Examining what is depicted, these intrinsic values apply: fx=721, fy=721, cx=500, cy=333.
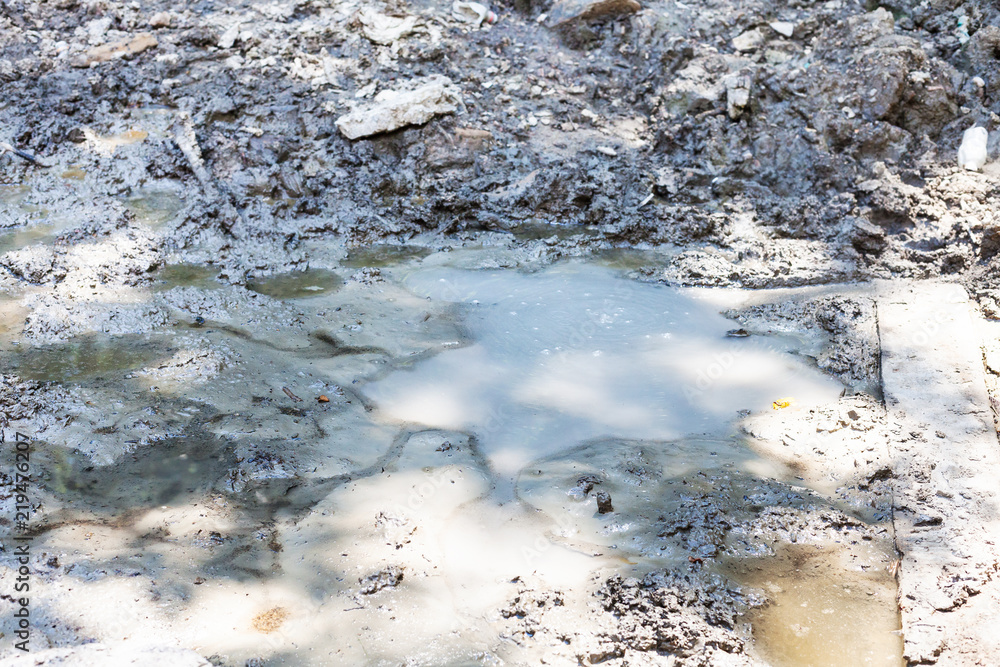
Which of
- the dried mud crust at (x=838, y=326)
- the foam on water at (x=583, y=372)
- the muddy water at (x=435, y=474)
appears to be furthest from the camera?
the dried mud crust at (x=838, y=326)

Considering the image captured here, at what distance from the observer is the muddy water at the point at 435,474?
2.54m

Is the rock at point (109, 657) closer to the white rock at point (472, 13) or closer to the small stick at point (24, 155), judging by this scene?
the small stick at point (24, 155)

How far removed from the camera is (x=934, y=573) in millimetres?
2727

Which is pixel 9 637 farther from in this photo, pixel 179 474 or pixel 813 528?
pixel 813 528

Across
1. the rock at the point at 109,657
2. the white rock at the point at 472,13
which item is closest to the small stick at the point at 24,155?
the white rock at the point at 472,13

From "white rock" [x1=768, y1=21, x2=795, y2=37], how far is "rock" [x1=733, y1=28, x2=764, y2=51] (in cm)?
16

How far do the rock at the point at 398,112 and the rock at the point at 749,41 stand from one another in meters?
2.67

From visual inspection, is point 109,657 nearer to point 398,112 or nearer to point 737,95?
point 398,112

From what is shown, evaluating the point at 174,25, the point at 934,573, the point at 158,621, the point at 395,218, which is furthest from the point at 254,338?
the point at 174,25

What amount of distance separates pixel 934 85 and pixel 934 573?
4.46 metres

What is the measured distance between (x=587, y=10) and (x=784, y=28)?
5.98 ft

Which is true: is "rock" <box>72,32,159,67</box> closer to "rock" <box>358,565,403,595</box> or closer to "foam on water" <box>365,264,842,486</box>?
"foam on water" <box>365,264,842,486</box>

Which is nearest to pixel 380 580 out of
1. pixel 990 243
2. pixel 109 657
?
pixel 109 657

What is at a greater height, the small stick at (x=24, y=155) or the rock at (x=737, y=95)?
the rock at (x=737, y=95)
